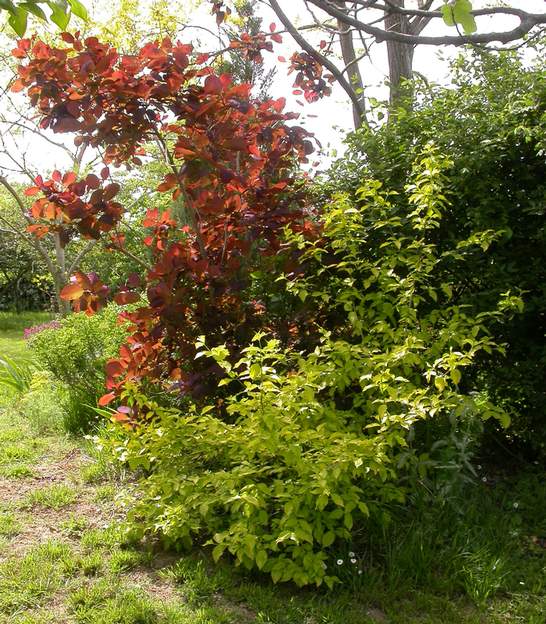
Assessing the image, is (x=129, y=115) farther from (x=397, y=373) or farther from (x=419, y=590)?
(x=419, y=590)

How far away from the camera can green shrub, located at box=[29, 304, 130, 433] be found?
5238 mm

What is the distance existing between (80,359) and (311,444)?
10.8ft

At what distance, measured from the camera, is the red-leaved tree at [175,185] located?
3551mm

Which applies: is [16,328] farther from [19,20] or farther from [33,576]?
[19,20]

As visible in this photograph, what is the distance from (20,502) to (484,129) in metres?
3.43

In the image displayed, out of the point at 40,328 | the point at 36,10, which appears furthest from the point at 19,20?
the point at 40,328

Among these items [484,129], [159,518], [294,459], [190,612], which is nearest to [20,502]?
[159,518]

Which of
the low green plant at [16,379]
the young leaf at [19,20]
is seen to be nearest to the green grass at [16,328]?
the low green plant at [16,379]

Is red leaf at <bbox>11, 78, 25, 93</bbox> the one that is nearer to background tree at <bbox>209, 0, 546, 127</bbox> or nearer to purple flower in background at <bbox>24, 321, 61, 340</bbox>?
background tree at <bbox>209, 0, 546, 127</bbox>

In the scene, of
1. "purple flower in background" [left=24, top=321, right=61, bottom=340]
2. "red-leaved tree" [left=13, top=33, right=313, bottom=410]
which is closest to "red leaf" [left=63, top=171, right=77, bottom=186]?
"red-leaved tree" [left=13, top=33, right=313, bottom=410]

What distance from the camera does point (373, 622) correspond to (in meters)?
2.55

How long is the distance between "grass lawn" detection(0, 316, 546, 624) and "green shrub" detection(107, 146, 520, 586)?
129 mm

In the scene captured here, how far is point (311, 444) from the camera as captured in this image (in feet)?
9.66

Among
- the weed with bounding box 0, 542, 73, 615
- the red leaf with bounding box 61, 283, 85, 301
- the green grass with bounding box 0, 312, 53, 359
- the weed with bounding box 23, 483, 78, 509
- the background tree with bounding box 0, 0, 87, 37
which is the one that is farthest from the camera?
the green grass with bounding box 0, 312, 53, 359
